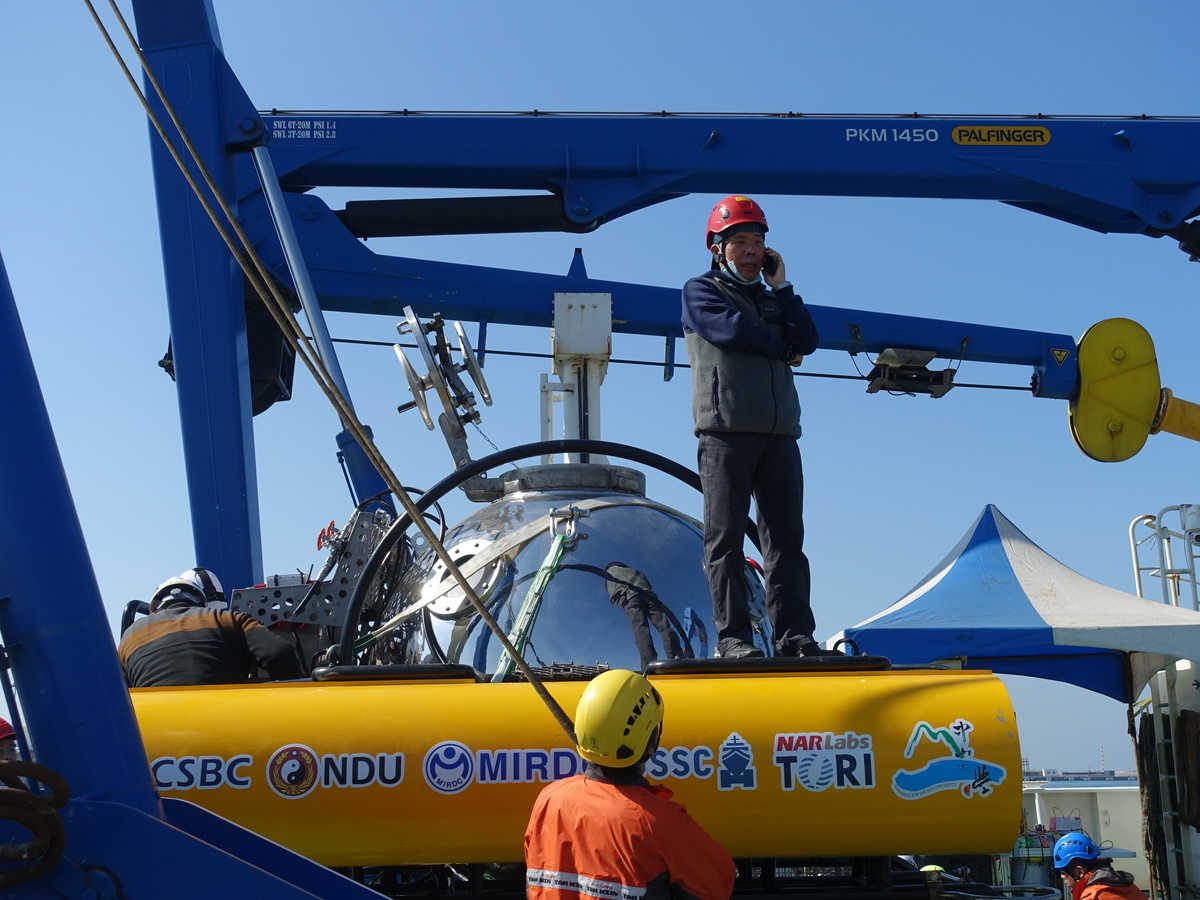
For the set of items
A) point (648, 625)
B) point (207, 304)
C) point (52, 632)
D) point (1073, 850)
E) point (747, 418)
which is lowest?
point (1073, 850)

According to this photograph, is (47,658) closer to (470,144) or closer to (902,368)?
(470,144)

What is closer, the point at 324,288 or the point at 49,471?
the point at 49,471

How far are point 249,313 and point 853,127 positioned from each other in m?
4.65

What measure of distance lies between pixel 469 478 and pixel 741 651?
1.40m

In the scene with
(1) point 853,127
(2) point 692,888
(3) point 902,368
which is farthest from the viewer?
(3) point 902,368

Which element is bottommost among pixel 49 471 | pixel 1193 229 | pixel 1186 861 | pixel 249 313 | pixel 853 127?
pixel 1186 861

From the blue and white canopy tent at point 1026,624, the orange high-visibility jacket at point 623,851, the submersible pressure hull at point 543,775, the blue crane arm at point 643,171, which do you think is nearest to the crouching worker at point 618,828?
the orange high-visibility jacket at point 623,851

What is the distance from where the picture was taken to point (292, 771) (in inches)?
119

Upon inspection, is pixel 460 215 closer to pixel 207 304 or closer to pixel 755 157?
pixel 755 157

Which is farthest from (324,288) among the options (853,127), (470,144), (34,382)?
(34,382)

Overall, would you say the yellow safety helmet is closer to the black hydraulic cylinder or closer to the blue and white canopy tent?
the black hydraulic cylinder

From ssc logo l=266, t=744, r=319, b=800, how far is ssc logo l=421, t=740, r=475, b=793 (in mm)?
294

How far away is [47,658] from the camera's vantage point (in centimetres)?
219

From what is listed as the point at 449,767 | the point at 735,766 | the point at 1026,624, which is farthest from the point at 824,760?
the point at 1026,624
